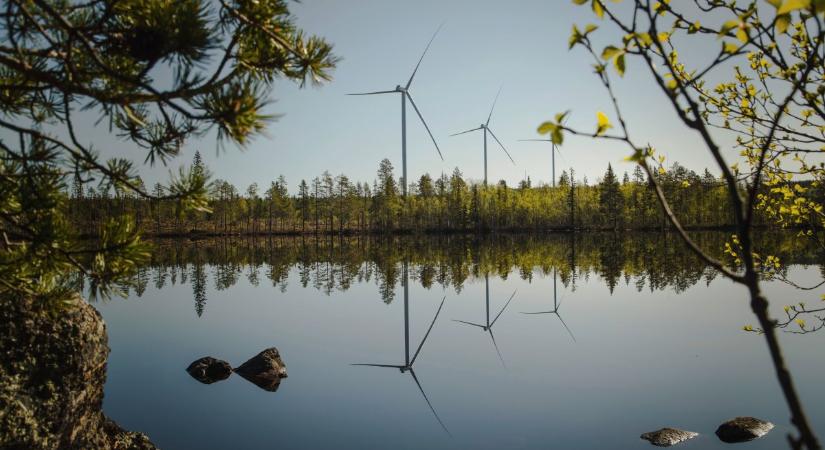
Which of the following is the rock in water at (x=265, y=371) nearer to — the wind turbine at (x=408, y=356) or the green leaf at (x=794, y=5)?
the wind turbine at (x=408, y=356)

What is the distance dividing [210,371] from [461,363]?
799cm

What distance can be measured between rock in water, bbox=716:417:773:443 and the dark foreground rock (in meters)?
11.4

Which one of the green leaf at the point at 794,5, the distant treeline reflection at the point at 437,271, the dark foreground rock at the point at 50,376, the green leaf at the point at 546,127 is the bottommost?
the distant treeline reflection at the point at 437,271

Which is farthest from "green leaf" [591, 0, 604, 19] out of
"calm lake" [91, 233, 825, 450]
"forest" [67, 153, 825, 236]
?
"forest" [67, 153, 825, 236]

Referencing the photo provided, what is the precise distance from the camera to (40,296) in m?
4.70

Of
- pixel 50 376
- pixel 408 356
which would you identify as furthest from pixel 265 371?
pixel 50 376

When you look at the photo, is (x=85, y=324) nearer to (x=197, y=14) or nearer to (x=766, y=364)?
(x=197, y=14)

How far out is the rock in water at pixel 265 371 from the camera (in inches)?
566

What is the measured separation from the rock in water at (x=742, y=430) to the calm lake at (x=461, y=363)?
0.19m

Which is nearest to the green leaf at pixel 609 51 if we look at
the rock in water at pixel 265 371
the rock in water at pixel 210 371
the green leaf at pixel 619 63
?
the green leaf at pixel 619 63

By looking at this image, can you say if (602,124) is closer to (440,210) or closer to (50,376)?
(50,376)

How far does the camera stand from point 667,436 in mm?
9953

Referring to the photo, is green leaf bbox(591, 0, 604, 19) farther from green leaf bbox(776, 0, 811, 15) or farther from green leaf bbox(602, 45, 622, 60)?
green leaf bbox(776, 0, 811, 15)

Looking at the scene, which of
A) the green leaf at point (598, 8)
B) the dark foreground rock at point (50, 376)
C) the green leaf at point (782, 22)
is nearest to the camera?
the green leaf at point (782, 22)
